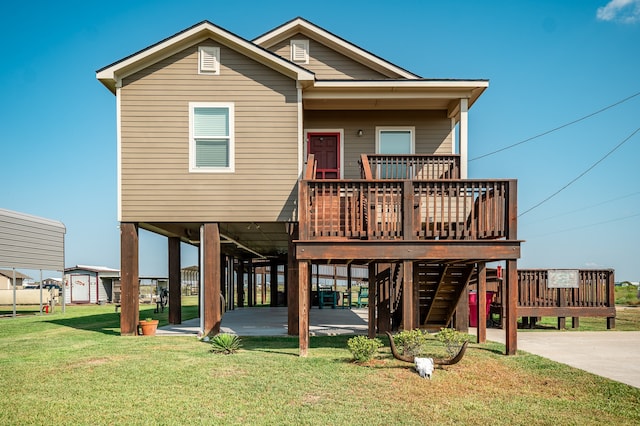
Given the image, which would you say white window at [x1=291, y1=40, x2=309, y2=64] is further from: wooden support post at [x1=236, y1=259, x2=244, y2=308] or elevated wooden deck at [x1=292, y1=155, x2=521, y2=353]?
wooden support post at [x1=236, y1=259, x2=244, y2=308]

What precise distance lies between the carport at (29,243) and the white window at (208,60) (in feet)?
45.3

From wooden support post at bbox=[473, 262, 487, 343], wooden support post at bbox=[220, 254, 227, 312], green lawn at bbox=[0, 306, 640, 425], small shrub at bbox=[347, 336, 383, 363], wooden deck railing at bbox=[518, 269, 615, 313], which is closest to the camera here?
green lawn at bbox=[0, 306, 640, 425]

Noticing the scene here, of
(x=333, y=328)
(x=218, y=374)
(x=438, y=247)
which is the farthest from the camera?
(x=333, y=328)

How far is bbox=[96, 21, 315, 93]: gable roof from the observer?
1186 cm

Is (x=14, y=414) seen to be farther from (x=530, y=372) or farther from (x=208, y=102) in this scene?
(x=208, y=102)

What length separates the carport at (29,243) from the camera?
70.5 feet

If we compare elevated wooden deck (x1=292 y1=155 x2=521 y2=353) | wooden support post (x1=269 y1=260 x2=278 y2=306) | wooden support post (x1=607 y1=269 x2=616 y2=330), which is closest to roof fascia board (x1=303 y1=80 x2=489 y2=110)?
elevated wooden deck (x1=292 y1=155 x2=521 y2=353)

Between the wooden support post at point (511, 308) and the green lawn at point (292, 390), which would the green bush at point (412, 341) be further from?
the wooden support post at point (511, 308)

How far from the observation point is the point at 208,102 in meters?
12.2

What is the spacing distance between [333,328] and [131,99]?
7.39 m

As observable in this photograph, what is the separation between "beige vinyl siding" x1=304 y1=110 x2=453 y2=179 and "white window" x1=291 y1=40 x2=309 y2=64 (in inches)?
63.2

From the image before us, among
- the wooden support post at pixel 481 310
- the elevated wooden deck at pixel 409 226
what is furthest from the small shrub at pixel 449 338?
the wooden support post at pixel 481 310

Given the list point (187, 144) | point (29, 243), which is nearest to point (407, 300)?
point (187, 144)

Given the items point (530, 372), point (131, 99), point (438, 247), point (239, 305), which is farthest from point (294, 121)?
point (239, 305)
